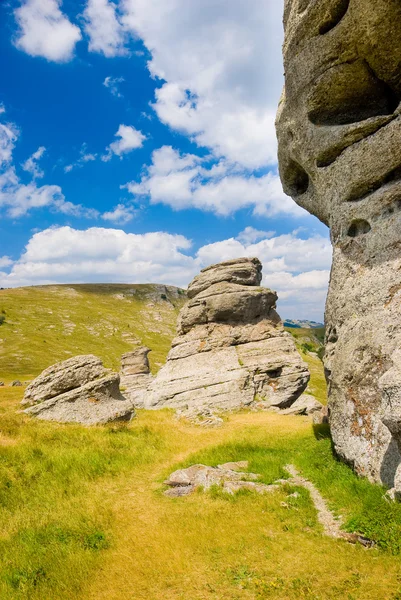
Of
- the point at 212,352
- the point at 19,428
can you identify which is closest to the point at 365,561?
the point at 19,428

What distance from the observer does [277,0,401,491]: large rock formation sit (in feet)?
50.8

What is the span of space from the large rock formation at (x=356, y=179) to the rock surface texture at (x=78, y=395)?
20.4 meters

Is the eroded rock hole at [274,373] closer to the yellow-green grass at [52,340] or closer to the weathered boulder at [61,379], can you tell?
the weathered boulder at [61,379]

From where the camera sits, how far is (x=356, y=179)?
18.0 metres

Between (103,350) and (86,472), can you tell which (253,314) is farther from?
(103,350)

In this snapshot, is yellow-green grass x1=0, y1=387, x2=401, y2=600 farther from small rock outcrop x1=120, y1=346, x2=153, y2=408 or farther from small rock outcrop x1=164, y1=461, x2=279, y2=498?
small rock outcrop x1=120, y1=346, x2=153, y2=408

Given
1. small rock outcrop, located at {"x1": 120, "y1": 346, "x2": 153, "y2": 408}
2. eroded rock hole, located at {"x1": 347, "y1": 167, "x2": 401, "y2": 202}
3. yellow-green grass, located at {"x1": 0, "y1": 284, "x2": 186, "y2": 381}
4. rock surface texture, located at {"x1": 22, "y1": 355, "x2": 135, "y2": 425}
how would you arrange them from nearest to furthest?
eroded rock hole, located at {"x1": 347, "y1": 167, "x2": 401, "y2": 202}
rock surface texture, located at {"x1": 22, "y1": 355, "x2": 135, "y2": 425}
small rock outcrop, located at {"x1": 120, "y1": 346, "x2": 153, "y2": 408}
yellow-green grass, located at {"x1": 0, "y1": 284, "x2": 186, "y2": 381}

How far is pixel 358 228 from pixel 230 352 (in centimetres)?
2734

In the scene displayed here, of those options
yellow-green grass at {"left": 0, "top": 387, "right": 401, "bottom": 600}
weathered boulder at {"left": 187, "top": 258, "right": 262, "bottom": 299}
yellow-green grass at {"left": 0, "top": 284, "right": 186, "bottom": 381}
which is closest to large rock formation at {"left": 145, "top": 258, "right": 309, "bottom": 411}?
weathered boulder at {"left": 187, "top": 258, "right": 262, "bottom": 299}

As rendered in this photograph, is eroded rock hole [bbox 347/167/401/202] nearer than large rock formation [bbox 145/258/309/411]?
Yes

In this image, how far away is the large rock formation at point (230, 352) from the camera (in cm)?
3956

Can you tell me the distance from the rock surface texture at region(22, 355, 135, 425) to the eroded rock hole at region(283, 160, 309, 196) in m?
23.5

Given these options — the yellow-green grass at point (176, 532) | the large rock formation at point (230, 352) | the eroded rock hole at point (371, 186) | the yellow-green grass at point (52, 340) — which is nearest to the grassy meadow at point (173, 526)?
the yellow-green grass at point (176, 532)

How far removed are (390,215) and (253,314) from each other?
3101 cm
